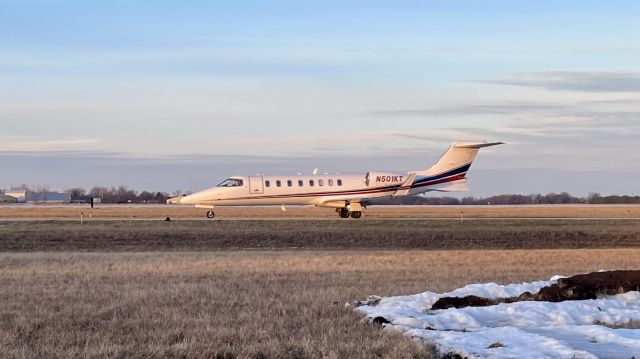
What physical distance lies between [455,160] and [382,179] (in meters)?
5.27

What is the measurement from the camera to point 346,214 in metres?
54.5

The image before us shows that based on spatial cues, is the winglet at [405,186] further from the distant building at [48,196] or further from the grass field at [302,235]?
the distant building at [48,196]

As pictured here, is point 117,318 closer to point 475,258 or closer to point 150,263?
point 150,263

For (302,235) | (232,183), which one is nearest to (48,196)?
(232,183)

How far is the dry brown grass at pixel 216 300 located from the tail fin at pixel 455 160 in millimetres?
31286

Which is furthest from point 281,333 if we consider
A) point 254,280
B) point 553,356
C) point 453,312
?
point 254,280

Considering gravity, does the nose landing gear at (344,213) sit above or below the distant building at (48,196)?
below

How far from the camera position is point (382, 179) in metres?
54.6

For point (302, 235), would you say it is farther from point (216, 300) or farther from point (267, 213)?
point (216, 300)

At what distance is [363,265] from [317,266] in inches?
51.9

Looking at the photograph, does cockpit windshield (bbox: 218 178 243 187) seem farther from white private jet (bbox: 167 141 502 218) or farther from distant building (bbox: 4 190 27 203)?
distant building (bbox: 4 190 27 203)

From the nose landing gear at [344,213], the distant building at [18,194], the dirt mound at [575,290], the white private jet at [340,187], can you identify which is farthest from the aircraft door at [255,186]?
the distant building at [18,194]

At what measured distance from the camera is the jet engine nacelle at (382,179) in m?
54.5

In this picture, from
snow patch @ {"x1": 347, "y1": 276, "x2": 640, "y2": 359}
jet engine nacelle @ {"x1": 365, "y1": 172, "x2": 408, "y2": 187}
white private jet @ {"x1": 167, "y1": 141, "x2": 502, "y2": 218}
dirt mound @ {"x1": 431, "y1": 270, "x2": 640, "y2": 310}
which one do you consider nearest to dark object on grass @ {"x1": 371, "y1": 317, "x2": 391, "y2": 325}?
snow patch @ {"x1": 347, "y1": 276, "x2": 640, "y2": 359}
